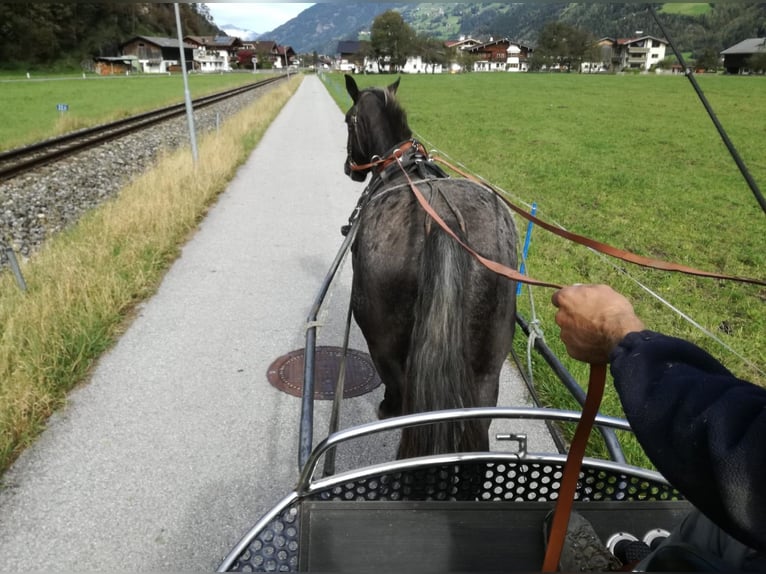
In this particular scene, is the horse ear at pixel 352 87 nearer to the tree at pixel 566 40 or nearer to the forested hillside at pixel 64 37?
the tree at pixel 566 40

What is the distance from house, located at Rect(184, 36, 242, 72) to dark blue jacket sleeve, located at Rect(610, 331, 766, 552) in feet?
358

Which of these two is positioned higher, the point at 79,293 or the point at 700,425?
the point at 700,425

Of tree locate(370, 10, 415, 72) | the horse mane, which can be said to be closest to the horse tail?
the horse mane

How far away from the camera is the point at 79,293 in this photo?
16.6 ft

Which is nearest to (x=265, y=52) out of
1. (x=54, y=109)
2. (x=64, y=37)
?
(x=64, y=37)

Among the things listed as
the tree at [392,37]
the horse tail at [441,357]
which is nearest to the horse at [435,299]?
the horse tail at [441,357]

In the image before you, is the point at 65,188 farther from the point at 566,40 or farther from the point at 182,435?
the point at 566,40

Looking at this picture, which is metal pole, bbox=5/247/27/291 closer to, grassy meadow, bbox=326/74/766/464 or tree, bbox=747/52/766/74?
grassy meadow, bbox=326/74/766/464

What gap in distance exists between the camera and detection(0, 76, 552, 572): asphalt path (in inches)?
109

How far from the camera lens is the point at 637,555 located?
1.55 m

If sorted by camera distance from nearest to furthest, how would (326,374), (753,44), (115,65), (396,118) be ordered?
(753,44) < (396,118) < (326,374) < (115,65)

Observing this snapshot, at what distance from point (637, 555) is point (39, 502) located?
3.16 metres

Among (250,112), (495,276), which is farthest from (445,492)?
(250,112)

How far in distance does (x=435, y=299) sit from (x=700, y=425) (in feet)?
4.79
